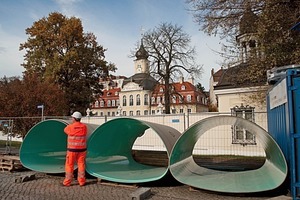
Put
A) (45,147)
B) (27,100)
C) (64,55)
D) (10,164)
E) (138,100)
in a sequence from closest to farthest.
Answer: (10,164)
(45,147)
(27,100)
(64,55)
(138,100)

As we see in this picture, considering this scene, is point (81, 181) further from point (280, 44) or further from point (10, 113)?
point (10, 113)

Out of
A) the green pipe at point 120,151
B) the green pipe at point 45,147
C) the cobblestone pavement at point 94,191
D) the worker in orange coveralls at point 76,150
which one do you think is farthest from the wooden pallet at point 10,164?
the worker in orange coveralls at point 76,150

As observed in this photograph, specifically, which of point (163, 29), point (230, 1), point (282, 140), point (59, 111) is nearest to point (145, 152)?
point (282, 140)

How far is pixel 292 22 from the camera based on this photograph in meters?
11.1

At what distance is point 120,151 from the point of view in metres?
11.3

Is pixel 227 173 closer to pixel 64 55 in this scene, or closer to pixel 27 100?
pixel 27 100

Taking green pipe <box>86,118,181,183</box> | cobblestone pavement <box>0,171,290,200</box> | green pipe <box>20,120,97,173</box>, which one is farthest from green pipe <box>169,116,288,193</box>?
green pipe <box>20,120,97,173</box>

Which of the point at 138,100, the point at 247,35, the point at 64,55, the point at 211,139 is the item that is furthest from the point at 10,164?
the point at 138,100

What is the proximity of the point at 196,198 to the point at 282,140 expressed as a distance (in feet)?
8.21

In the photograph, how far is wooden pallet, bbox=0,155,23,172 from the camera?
33.9ft

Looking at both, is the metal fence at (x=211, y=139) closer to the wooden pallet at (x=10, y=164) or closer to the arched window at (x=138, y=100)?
the wooden pallet at (x=10, y=164)

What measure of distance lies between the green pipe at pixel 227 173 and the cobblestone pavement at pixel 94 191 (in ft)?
0.72

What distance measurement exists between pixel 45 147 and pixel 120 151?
2.77 m

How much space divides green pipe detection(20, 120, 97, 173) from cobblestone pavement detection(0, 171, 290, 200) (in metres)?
1.19
